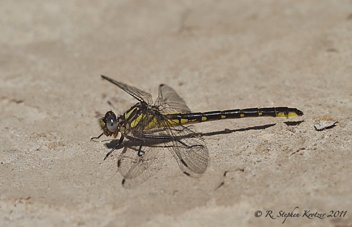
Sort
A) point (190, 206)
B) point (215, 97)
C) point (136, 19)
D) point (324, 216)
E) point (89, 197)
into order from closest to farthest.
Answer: point (324, 216) → point (190, 206) → point (89, 197) → point (215, 97) → point (136, 19)

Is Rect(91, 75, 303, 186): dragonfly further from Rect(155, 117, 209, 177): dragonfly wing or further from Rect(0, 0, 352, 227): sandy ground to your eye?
Rect(0, 0, 352, 227): sandy ground

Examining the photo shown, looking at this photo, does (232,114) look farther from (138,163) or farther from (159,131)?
(138,163)

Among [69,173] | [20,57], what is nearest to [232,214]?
[69,173]

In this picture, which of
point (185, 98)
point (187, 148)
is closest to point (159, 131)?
point (187, 148)

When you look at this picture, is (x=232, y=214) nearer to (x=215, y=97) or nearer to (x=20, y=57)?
(x=215, y=97)

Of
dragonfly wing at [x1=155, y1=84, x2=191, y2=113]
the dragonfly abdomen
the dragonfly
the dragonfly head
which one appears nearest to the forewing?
the dragonfly

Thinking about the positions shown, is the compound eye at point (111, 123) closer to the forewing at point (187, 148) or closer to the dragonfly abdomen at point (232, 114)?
the forewing at point (187, 148)
